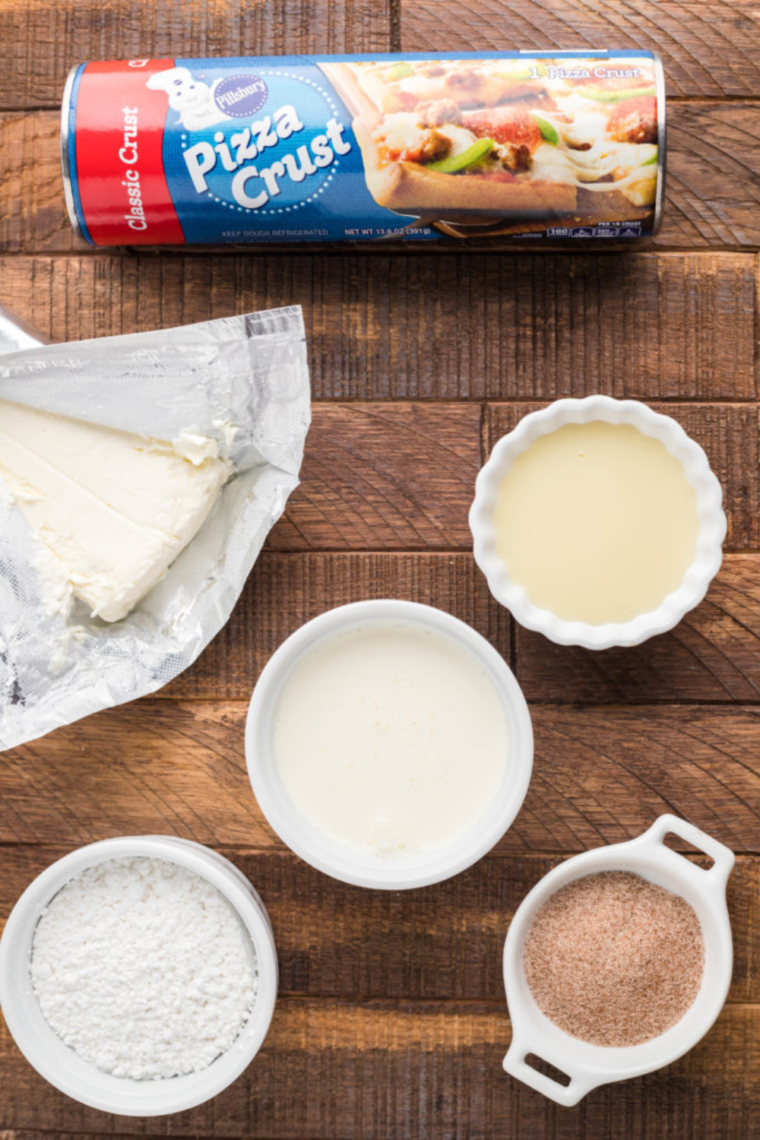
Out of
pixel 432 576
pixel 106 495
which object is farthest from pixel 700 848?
pixel 106 495

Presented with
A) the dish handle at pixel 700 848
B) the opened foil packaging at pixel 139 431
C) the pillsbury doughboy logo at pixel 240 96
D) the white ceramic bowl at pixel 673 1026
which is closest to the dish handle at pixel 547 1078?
the white ceramic bowl at pixel 673 1026

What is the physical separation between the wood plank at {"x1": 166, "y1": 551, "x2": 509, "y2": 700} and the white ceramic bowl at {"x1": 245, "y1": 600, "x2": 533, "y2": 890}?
10cm

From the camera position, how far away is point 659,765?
3.06 ft

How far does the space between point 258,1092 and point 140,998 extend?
19 cm

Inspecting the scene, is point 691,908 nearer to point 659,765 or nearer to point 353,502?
point 659,765

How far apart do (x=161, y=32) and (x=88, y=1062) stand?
1133mm

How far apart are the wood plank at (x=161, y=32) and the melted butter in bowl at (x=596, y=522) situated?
0.52 metres

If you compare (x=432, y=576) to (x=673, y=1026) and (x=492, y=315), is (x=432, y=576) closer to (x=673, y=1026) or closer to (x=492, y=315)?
(x=492, y=315)

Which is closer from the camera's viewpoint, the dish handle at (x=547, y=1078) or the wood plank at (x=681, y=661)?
the dish handle at (x=547, y=1078)

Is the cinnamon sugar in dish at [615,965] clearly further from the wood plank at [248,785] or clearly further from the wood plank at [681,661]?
the wood plank at [681,661]

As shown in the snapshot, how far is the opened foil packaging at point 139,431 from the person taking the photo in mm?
898

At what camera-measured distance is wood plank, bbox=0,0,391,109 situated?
958 mm

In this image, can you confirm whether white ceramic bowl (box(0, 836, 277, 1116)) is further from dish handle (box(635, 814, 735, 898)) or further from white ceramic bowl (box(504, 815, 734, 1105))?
dish handle (box(635, 814, 735, 898))

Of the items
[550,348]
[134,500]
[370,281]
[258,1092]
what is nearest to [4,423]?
[134,500]
